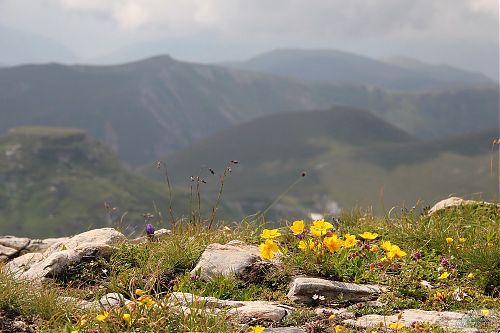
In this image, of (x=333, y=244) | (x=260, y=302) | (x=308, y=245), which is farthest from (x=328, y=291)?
(x=260, y=302)

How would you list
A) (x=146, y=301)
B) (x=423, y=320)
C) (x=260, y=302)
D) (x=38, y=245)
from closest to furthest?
(x=146, y=301) → (x=423, y=320) → (x=260, y=302) → (x=38, y=245)

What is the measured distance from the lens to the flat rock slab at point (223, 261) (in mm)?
7044

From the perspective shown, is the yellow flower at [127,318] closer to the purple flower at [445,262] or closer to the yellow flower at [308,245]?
the yellow flower at [308,245]

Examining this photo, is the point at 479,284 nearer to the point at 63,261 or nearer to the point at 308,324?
the point at 308,324

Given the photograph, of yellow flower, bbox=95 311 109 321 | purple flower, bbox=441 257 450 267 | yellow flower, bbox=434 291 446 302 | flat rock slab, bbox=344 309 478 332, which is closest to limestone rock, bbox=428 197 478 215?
purple flower, bbox=441 257 450 267

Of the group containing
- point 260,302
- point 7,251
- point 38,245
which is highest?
point 260,302

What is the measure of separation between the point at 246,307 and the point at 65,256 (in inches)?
130

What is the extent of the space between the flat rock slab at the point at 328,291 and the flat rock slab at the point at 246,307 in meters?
0.36

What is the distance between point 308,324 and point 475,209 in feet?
18.4

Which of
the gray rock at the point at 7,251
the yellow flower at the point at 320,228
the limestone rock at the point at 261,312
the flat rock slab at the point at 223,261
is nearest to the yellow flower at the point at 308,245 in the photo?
the yellow flower at the point at 320,228

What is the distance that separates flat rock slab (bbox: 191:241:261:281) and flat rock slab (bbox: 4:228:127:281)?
1.70 metres

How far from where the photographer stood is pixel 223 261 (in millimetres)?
7223

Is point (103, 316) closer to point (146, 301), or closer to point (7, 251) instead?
point (146, 301)

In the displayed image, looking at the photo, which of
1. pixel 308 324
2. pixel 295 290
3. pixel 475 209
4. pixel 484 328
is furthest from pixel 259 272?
pixel 475 209
